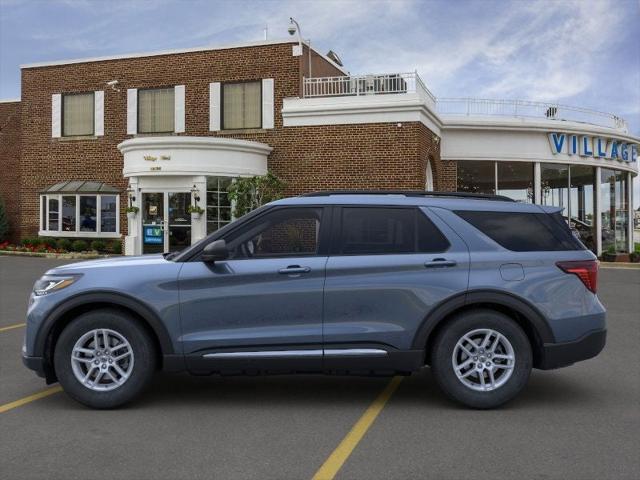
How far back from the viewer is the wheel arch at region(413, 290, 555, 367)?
511cm

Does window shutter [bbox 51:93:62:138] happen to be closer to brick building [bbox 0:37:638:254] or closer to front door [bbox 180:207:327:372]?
brick building [bbox 0:37:638:254]

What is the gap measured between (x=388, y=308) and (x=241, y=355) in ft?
3.99

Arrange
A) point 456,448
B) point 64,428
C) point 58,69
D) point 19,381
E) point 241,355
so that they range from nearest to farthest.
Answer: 1. point 456,448
2. point 64,428
3. point 241,355
4. point 19,381
5. point 58,69

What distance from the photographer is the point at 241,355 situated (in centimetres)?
507

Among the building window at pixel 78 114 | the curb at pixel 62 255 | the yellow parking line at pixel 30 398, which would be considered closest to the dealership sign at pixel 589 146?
the curb at pixel 62 255

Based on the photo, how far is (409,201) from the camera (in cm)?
546

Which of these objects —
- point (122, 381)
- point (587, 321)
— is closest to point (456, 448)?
point (587, 321)

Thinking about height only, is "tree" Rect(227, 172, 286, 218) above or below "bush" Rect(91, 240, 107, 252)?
above

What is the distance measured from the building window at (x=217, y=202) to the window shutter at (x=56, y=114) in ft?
27.5

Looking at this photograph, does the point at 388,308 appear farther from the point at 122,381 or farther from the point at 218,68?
the point at 218,68

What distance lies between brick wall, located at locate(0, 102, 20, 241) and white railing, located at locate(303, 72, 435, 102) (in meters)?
14.1

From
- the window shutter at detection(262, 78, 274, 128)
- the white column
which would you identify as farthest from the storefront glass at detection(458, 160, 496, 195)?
the window shutter at detection(262, 78, 274, 128)

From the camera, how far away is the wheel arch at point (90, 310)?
→ 16.8 feet

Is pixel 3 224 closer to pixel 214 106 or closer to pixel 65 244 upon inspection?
pixel 65 244
